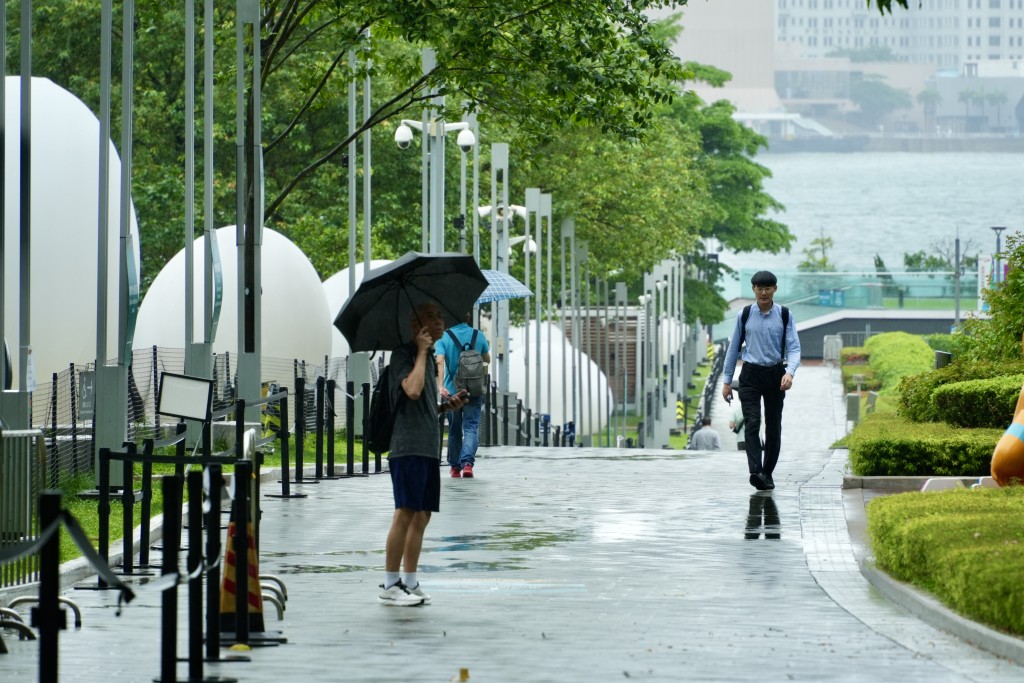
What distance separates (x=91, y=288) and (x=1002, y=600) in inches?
804

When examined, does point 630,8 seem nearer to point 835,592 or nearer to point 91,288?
point 91,288

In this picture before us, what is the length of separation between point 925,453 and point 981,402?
2.46m

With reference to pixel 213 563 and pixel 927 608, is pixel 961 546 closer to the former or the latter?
pixel 927 608

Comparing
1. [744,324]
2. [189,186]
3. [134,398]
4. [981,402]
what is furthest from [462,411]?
[134,398]

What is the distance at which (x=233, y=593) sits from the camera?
9.47 m

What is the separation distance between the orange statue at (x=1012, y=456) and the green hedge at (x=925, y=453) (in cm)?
344

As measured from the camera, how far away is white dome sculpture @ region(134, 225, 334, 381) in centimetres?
3488

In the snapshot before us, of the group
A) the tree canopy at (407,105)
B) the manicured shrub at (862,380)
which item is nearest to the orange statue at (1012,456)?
the tree canopy at (407,105)

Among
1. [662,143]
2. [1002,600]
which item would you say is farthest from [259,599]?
[662,143]

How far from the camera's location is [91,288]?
91.0ft

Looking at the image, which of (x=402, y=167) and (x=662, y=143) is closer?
(x=402, y=167)

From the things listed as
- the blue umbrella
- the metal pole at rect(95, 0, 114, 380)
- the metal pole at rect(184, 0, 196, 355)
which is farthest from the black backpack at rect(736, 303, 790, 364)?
the metal pole at rect(184, 0, 196, 355)

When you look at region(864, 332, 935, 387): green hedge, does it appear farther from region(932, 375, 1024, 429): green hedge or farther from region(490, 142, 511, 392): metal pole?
region(932, 375, 1024, 429): green hedge

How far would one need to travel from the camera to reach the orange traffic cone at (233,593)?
9.39 m
